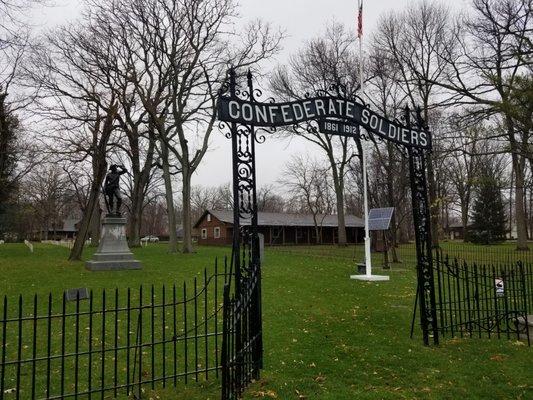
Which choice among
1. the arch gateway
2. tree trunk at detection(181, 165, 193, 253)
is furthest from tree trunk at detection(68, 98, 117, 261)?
the arch gateway

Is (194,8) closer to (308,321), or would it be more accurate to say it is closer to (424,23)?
(424,23)

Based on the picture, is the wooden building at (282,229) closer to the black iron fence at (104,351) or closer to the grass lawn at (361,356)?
the grass lawn at (361,356)

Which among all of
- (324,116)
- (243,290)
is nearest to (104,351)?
(243,290)

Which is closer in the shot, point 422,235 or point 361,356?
point 361,356

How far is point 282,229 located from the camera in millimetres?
50469

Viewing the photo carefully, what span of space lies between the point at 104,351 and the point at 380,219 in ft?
48.6

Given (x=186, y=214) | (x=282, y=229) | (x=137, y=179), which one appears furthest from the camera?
(x=282, y=229)

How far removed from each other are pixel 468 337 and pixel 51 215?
6103cm

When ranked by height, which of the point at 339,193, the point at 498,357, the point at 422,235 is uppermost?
the point at 339,193

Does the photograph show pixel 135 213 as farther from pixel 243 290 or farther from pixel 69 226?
pixel 69 226

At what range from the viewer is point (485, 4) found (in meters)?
16.4

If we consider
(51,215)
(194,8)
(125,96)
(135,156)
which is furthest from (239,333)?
(51,215)

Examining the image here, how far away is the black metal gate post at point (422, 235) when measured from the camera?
736cm

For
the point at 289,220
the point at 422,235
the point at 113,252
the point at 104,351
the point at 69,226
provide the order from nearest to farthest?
the point at 104,351 → the point at 422,235 → the point at 113,252 → the point at 289,220 → the point at 69,226
